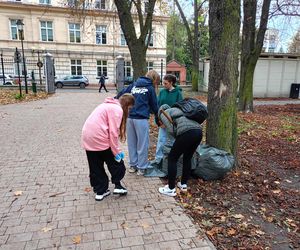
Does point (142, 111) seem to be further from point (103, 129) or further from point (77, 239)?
point (77, 239)

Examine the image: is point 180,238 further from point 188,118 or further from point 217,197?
point 188,118

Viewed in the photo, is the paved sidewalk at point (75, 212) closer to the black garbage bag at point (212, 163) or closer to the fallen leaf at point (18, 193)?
the fallen leaf at point (18, 193)

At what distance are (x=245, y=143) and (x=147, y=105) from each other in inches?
143

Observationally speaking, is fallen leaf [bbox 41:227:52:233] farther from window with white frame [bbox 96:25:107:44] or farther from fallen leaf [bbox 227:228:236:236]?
window with white frame [bbox 96:25:107:44]

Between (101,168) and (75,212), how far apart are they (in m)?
0.67

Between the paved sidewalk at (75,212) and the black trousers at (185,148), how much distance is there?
0.41m

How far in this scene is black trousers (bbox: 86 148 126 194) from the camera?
12.6 ft

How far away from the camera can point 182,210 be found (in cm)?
368

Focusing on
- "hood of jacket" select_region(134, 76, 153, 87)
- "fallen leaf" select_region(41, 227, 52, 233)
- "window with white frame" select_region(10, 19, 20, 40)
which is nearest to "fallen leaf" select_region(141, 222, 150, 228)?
"fallen leaf" select_region(41, 227, 52, 233)

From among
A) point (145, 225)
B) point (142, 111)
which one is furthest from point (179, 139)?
point (145, 225)

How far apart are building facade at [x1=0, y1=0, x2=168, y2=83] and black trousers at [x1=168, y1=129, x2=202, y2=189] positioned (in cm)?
3241

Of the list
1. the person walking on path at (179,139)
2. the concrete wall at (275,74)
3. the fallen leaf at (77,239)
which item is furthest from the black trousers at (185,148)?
the concrete wall at (275,74)

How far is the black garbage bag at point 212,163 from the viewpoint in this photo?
440 cm

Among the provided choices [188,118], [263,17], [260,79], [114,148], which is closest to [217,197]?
[188,118]
